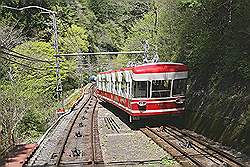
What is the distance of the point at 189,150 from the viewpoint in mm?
12008

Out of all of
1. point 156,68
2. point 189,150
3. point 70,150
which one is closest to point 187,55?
point 156,68

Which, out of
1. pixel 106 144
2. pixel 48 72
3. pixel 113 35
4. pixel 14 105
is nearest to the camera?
pixel 106 144

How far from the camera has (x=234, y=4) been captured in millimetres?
13578

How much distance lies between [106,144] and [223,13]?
22.6ft

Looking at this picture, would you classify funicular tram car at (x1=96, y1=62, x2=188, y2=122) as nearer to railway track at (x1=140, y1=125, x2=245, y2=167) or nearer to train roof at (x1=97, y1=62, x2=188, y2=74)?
train roof at (x1=97, y1=62, x2=188, y2=74)

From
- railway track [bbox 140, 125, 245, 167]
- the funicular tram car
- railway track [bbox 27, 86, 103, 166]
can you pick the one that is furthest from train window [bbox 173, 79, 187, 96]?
railway track [bbox 27, 86, 103, 166]

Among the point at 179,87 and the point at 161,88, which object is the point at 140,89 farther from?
the point at 179,87

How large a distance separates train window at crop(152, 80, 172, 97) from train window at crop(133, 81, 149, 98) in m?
0.34

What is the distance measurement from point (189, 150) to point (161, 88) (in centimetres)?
491

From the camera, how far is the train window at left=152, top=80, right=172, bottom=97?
16.3 metres

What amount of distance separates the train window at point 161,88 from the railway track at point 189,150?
1.52 metres

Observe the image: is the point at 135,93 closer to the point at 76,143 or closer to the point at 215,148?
the point at 76,143

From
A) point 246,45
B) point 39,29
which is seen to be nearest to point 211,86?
point 246,45

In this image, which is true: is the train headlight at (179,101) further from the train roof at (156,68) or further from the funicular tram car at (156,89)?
the train roof at (156,68)
